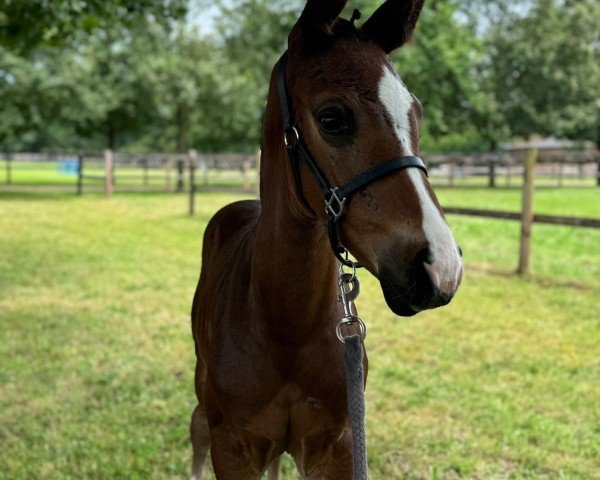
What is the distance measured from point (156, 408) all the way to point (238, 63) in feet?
90.7

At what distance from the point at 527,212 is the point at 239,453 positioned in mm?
7058

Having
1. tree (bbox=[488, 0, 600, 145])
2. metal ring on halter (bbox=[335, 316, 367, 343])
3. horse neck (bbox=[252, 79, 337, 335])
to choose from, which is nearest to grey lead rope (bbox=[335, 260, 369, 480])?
metal ring on halter (bbox=[335, 316, 367, 343])

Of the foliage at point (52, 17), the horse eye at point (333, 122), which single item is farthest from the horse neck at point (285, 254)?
the foliage at point (52, 17)

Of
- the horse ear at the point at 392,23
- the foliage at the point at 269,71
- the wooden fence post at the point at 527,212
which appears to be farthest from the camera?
the foliage at the point at 269,71

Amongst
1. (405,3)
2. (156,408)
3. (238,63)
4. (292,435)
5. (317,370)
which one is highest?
(238,63)

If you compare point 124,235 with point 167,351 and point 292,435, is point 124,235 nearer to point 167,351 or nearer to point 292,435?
point 167,351

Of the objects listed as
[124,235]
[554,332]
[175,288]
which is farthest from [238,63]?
[554,332]

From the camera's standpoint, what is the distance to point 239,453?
2043 mm

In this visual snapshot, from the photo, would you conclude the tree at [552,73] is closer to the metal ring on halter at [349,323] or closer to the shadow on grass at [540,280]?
the shadow on grass at [540,280]

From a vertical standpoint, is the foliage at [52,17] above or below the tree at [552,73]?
below

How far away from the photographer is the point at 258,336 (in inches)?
77.5

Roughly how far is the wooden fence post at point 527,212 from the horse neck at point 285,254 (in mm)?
6816

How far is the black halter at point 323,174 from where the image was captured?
55.9 inches

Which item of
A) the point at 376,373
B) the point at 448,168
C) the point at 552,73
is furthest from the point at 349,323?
the point at 552,73
